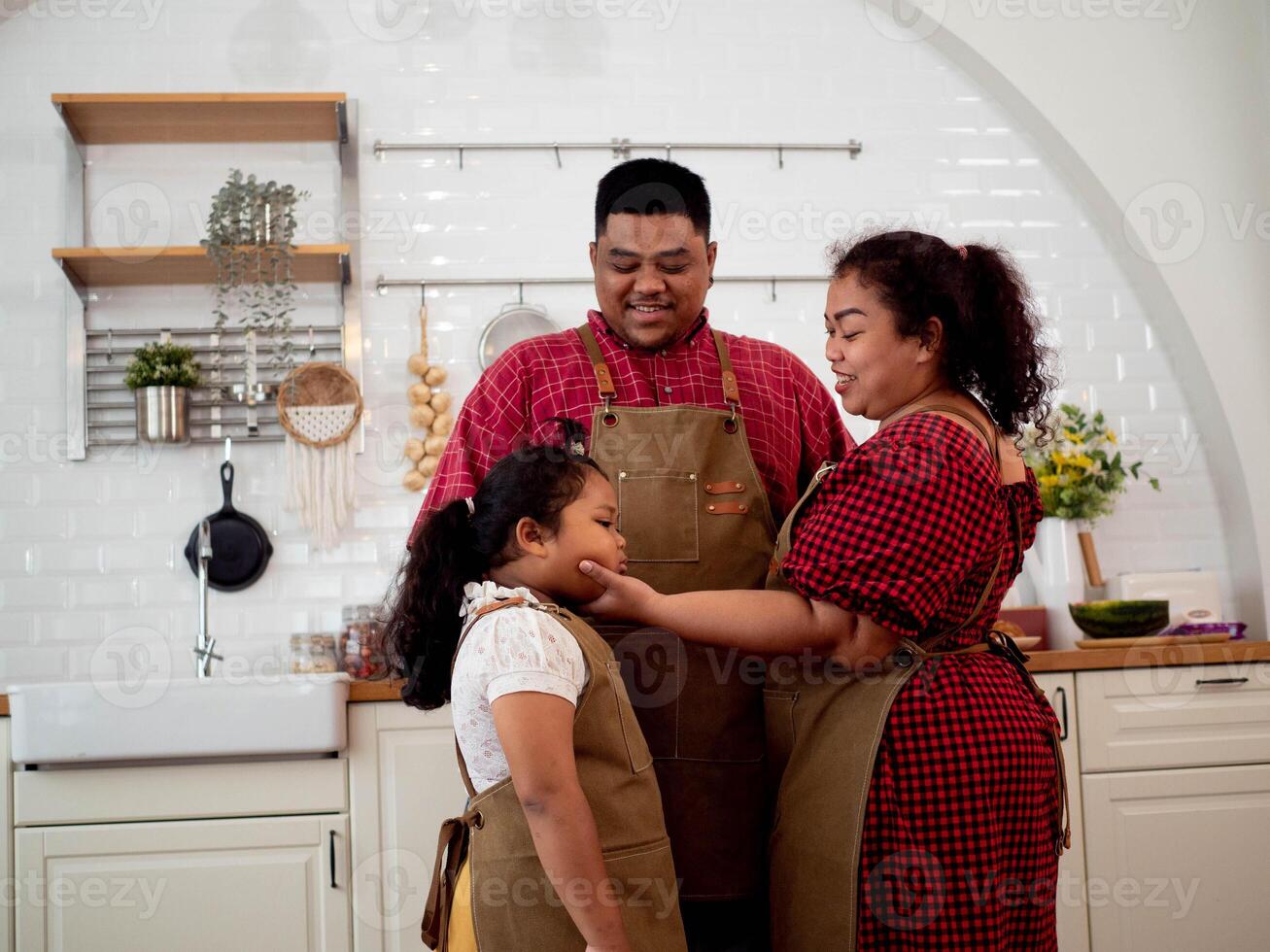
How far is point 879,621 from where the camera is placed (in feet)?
4.85

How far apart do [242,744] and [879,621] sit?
1.56 metres

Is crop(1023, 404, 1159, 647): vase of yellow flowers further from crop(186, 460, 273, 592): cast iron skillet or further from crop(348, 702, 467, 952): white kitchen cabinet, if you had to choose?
crop(186, 460, 273, 592): cast iron skillet

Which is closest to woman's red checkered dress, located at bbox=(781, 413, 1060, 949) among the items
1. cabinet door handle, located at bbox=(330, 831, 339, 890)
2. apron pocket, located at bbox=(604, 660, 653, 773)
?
apron pocket, located at bbox=(604, 660, 653, 773)

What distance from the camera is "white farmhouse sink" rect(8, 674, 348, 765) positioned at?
8.27 feet

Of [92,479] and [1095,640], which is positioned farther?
[92,479]

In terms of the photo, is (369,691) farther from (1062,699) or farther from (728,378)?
(1062,699)

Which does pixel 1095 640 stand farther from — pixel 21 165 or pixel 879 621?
pixel 21 165

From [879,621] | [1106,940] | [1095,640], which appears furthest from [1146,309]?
[879,621]

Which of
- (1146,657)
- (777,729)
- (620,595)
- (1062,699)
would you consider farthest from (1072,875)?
(620,595)

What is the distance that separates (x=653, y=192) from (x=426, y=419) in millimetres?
1580

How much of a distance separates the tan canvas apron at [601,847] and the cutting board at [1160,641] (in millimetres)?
1882

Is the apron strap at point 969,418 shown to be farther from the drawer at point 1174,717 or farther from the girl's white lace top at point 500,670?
the drawer at point 1174,717

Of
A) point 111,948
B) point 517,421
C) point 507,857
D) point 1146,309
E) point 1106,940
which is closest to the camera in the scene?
point 507,857

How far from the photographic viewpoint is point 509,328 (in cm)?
344
